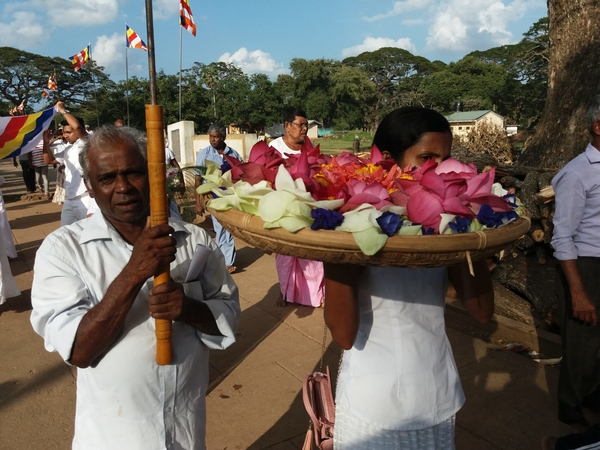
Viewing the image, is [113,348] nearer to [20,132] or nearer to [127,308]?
[127,308]

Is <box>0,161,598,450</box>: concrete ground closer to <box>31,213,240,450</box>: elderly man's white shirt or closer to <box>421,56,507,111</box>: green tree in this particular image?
<box>31,213,240,450</box>: elderly man's white shirt

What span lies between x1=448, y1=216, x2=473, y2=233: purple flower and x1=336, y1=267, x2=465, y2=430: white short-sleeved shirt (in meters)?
0.39

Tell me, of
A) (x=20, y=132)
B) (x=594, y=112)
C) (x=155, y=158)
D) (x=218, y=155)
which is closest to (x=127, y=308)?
(x=155, y=158)

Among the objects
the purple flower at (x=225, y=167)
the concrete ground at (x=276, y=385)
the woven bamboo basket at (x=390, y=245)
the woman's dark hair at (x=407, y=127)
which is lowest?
the concrete ground at (x=276, y=385)

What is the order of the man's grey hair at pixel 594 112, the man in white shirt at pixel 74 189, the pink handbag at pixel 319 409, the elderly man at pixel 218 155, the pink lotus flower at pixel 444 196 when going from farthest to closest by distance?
1. the elderly man at pixel 218 155
2. the man in white shirt at pixel 74 189
3. the man's grey hair at pixel 594 112
4. the pink handbag at pixel 319 409
5. the pink lotus flower at pixel 444 196

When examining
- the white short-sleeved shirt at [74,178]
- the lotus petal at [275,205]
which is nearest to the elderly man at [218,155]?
the white short-sleeved shirt at [74,178]

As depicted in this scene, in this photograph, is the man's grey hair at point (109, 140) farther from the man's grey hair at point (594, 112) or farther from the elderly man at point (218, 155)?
the elderly man at point (218, 155)

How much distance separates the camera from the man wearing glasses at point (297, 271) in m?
5.12

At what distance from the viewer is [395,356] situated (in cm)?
161

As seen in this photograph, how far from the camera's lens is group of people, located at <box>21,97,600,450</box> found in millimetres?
1535

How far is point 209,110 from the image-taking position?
45156 mm

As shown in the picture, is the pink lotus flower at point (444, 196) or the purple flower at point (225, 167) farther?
the purple flower at point (225, 167)

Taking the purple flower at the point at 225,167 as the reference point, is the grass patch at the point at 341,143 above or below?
below

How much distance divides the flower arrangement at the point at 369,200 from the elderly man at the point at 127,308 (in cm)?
32
